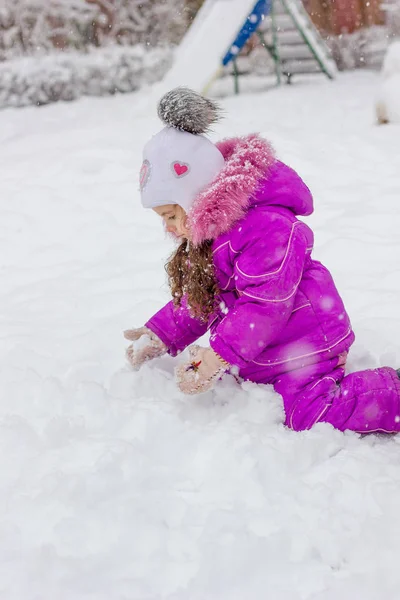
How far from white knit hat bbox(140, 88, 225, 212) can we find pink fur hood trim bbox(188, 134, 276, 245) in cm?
5

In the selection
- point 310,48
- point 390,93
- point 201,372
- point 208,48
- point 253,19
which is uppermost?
point 201,372

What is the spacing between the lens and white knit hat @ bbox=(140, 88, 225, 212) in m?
2.00

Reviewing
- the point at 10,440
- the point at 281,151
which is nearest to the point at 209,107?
the point at 10,440

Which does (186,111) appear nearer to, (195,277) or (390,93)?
(195,277)

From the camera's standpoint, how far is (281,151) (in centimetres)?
558

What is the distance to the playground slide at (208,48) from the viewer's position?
26.9 feet

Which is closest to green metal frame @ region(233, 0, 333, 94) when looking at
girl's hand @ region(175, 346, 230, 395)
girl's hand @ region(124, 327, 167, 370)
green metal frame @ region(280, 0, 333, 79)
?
green metal frame @ region(280, 0, 333, 79)

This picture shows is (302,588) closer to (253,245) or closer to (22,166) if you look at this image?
(253,245)

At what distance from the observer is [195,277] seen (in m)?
2.15

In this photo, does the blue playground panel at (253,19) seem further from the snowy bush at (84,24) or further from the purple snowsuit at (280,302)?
the purple snowsuit at (280,302)

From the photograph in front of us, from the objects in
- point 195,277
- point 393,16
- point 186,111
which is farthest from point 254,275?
point 393,16

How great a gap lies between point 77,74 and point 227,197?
842cm

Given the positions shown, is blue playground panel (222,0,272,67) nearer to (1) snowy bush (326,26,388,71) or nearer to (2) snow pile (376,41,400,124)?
(2) snow pile (376,41,400,124)

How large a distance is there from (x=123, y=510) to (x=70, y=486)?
18cm
